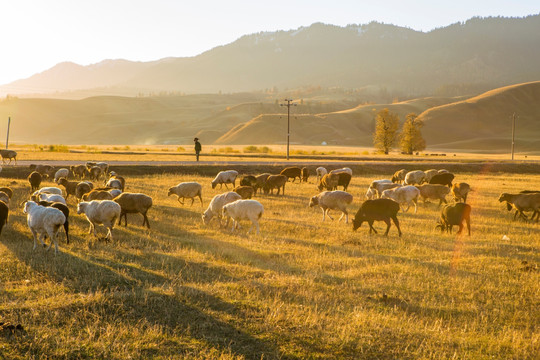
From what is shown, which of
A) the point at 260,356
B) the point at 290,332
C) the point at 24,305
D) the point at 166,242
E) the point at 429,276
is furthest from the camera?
the point at 166,242

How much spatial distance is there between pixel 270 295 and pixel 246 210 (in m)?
6.68

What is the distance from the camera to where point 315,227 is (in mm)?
17594

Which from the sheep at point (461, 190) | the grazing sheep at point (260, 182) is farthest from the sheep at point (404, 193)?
the grazing sheep at point (260, 182)

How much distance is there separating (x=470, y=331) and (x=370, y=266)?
13.3 feet

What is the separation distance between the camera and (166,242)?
14.3 metres

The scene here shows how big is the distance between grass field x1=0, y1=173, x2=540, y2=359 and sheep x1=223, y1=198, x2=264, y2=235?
55cm

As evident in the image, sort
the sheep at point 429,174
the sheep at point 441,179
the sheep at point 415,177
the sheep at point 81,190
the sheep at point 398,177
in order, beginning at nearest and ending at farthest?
the sheep at point 81,190 < the sheep at point 441,179 < the sheep at point 415,177 < the sheep at point 429,174 < the sheep at point 398,177

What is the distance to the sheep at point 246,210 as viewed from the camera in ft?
53.4

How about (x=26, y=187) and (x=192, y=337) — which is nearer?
(x=192, y=337)

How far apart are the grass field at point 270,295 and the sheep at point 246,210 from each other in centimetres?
55

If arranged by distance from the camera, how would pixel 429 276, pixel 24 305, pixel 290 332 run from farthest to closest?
1. pixel 429 276
2. pixel 24 305
3. pixel 290 332

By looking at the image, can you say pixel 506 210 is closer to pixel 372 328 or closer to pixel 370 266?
pixel 370 266

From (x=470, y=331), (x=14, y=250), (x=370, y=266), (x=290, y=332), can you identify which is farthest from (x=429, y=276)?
(x=14, y=250)

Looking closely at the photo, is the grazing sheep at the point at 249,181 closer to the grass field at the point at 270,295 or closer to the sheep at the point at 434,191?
the sheep at the point at 434,191
